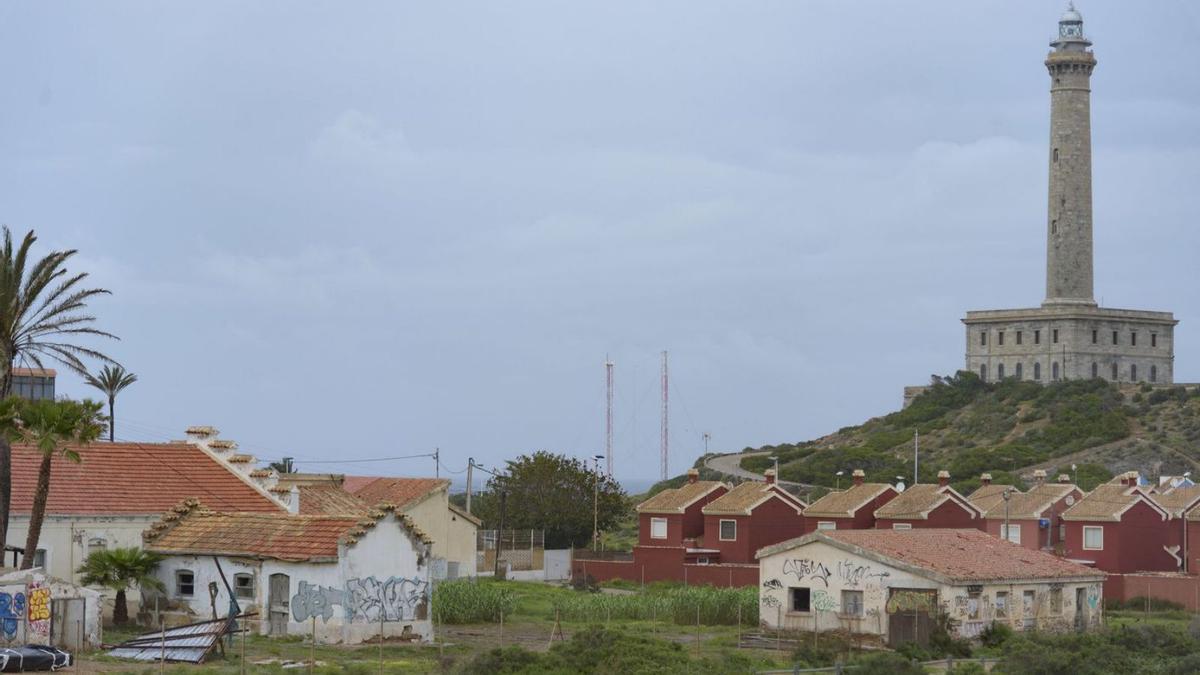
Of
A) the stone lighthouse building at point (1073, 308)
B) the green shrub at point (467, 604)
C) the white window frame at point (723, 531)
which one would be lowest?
the green shrub at point (467, 604)

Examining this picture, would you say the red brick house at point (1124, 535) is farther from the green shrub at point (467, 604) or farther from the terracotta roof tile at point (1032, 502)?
the green shrub at point (467, 604)

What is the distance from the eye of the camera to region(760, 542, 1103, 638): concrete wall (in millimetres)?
48031

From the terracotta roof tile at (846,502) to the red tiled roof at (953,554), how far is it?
11684 millimetres

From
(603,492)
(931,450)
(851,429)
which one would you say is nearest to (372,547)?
(603,492)

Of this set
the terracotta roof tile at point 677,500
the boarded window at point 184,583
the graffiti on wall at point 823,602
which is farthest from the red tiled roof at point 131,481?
the terracotta roof tile at point 677,500

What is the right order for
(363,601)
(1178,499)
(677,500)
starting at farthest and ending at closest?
1. (677,500)
2. (1178,499)
3. (363,601)

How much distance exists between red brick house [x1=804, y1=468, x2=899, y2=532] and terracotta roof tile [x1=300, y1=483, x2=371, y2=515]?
17321mm

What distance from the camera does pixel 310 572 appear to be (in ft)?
139

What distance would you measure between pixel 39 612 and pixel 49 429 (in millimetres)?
4381

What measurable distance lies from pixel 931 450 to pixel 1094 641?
258 feet

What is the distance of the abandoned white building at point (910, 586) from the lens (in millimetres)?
47781

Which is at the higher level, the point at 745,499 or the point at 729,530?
the point at 745,499

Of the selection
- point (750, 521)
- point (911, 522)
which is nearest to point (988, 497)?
point (911, 522)

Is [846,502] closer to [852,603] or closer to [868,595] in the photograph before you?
[852,603]
